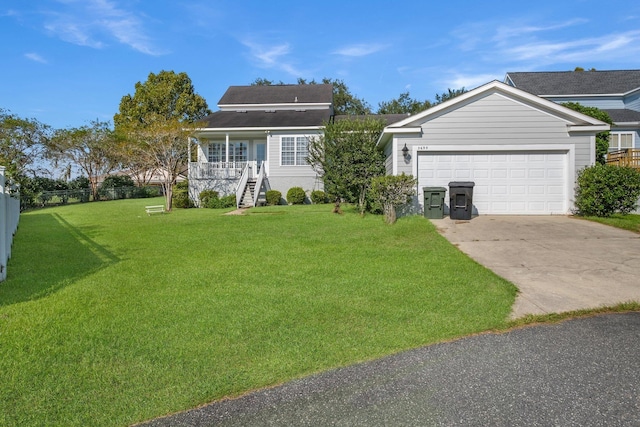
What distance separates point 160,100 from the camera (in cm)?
3853

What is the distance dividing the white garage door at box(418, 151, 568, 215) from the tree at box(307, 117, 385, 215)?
1.94m

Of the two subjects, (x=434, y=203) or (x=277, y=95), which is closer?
(x=434, y=203)

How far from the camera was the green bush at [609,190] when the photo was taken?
Result: 39.8ft

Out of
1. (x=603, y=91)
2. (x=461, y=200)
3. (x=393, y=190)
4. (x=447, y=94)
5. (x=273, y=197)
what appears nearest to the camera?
(x=393, y=190)

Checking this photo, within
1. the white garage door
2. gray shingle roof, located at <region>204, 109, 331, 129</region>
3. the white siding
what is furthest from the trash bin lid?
gray shingle roof, located at <region>204, 109, 331, 129</region>

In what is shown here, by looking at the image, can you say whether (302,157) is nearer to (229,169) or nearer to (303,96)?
(229,169)

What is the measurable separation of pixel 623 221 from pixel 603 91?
17651 millimetres

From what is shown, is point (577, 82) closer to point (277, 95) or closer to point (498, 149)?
point (498, 149)

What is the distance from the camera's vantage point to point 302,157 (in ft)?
72.2

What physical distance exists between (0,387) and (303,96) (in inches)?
1018

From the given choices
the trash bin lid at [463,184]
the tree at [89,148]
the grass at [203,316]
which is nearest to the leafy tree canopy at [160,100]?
the tree at [89,148]

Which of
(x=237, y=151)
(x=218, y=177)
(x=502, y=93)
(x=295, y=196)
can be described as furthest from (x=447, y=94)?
(x=502, y=93)

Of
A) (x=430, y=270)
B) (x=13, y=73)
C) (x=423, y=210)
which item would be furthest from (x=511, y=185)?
(x=13, y=73)

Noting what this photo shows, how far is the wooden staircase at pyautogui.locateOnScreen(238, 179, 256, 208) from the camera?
19.7 m
